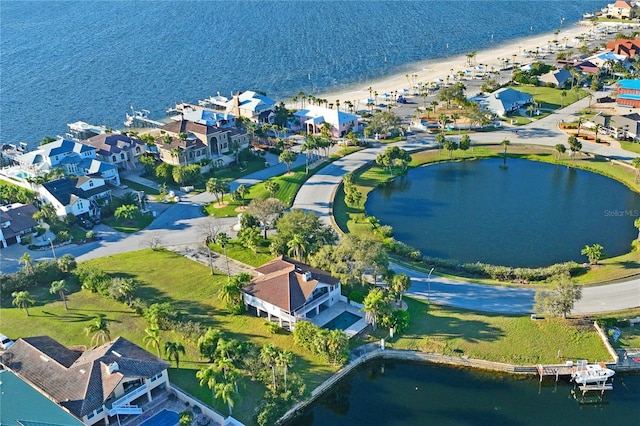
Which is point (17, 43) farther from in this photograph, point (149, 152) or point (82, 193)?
point (82, 193)

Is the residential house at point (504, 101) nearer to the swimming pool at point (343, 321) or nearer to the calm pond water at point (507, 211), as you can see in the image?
the calm pond water at point (507, 211)

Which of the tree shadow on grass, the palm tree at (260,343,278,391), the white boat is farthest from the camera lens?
the tree shadow on grass

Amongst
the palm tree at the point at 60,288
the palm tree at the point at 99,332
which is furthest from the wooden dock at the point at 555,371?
the palm tree at the point at 60,288

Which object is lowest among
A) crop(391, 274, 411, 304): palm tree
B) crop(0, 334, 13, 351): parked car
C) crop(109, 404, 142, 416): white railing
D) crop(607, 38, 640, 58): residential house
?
crop(109, 404, 142, 416): white railing

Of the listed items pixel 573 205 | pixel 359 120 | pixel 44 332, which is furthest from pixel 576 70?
pixel 44 332

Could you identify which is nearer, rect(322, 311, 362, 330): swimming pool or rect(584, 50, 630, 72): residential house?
rect(322, 311, 362, 330): swimming pool

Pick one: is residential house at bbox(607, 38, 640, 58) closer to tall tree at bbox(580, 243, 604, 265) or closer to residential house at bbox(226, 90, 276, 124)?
residential house at bbox(226, 90, 276, 124)

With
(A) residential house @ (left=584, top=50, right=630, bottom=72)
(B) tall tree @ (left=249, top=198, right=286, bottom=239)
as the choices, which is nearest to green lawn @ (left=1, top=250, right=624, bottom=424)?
(B) tall tree @ (left=249, top=198, right=286, bottom=239)

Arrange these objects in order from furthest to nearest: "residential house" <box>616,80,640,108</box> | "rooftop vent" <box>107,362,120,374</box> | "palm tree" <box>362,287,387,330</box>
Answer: "residential house" <box>616,80,640,108</box>
"palm tree" <box>362,287,387,330</box>
"rooftop vent" <box>107,362,120,374</box>
